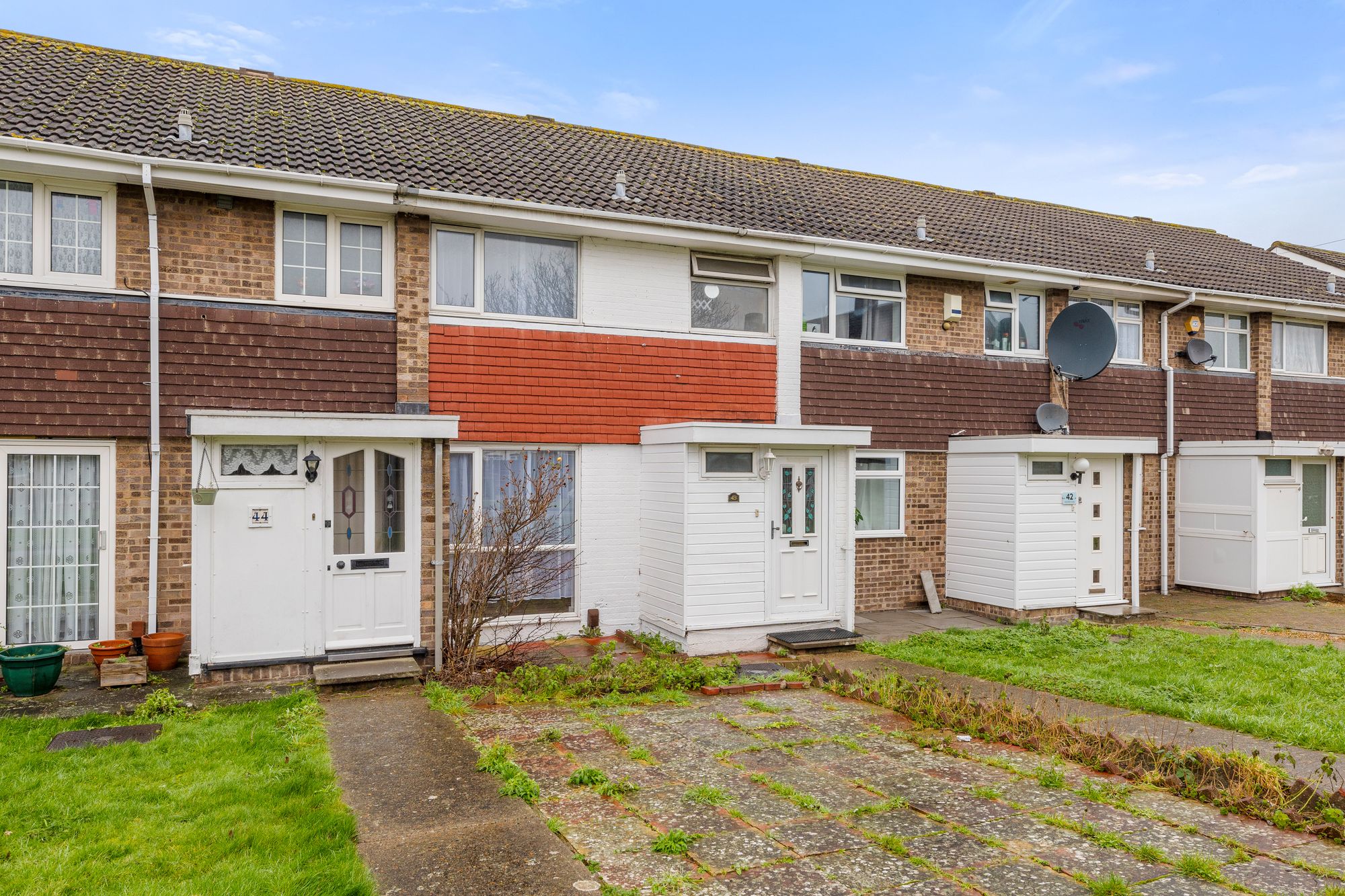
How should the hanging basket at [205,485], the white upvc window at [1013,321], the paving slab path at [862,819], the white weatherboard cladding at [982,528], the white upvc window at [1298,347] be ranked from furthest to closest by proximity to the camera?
the white upvc window at [1298,347]
the white upvc window at [1013,321]
the white weatherboard cladding at [982,528]
the hanging basket at [205,485]
the paving slab path at [862,819]

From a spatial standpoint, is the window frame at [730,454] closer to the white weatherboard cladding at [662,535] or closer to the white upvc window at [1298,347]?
the white weatherboard cladding at [662,535]

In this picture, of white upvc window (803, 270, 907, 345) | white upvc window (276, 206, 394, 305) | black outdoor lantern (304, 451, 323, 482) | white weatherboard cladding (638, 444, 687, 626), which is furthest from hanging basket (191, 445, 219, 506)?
white upvc window (803, 270, 907, 345)

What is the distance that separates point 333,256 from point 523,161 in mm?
3009

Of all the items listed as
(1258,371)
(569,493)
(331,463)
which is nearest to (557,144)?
(569,493)

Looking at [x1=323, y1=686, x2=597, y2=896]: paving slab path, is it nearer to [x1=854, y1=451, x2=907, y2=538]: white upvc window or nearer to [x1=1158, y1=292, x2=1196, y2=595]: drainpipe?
[x1=854, y1=451, x2=907, y2=538]: white upvc window

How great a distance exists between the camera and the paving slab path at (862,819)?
4.09m

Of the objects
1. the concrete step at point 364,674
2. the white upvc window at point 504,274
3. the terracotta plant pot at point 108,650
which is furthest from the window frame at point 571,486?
the terracotta plant pot at point 108,650

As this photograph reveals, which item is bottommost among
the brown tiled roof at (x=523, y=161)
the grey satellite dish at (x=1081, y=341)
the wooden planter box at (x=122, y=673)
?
the wooden planter box at (x=122, y=673)

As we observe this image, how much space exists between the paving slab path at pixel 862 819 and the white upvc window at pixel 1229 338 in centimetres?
1155

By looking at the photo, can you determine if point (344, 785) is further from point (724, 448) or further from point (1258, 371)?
point (1258, 371)

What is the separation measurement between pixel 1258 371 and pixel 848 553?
386 inches

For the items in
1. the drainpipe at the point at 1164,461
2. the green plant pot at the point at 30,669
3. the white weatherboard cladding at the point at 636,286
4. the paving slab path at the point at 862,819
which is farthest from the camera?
the drainpipe at the point at 1164,461

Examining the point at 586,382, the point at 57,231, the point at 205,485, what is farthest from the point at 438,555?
the point at 57,231

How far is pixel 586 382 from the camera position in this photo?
1002 cm
